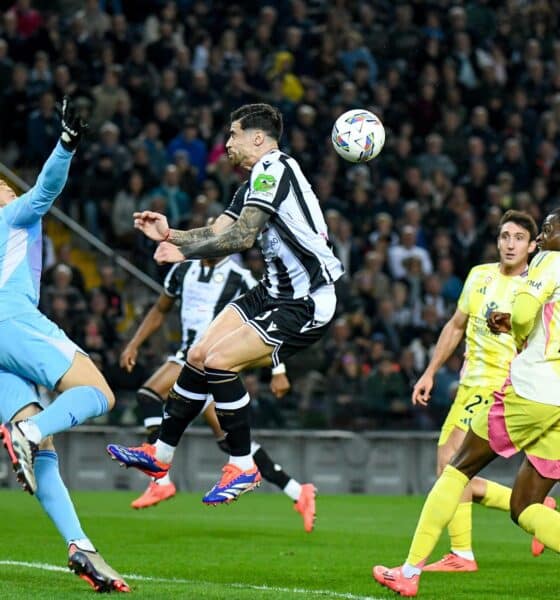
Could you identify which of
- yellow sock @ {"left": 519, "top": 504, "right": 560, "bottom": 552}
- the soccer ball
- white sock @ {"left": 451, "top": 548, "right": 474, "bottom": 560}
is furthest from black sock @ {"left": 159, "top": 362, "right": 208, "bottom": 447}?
yellow sock @ {"left": 519, "top": 504, "right": 560, "bottom": 552}

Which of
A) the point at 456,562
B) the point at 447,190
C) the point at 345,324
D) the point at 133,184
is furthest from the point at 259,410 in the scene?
the point at 456,562

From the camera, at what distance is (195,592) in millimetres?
7242

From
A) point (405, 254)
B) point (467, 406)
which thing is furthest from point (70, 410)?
point (405, 254)

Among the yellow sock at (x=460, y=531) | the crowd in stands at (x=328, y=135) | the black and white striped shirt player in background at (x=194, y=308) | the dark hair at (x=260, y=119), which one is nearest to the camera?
the dark hair at (x=260, y=119)

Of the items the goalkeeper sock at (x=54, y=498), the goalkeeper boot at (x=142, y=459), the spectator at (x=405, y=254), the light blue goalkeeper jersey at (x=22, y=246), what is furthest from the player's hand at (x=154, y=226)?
the spectator at (x=405, y=254)

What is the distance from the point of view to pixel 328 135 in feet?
65.9

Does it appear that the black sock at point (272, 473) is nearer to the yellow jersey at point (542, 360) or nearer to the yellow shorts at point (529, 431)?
the yellow shorts at point (529, 431)

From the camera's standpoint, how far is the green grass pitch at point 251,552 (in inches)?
301

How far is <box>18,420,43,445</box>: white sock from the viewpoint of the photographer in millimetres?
6853

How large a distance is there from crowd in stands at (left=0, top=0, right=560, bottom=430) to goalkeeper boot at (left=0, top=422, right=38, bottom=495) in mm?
9440

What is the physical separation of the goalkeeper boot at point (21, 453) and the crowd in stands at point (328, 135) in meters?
9.44

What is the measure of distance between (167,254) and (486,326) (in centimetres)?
286

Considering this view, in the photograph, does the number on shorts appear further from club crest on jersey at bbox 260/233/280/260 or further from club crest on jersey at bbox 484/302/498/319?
club crest on jersey at bbox 260/233/280/260

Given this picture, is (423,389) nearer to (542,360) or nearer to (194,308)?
(542,360)
